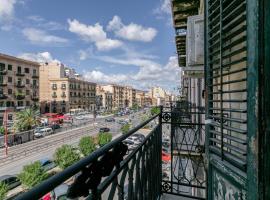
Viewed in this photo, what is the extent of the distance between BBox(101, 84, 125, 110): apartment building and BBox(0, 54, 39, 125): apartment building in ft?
172

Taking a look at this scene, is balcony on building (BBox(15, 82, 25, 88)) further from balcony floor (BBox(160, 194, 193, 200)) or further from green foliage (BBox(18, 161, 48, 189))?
balcony floor (BBox(160, 194, 193, 200))

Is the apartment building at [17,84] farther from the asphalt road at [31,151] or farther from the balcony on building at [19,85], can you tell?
the asphalt road at [31,151]

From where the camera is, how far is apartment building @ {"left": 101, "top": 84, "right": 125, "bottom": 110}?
108438 mm

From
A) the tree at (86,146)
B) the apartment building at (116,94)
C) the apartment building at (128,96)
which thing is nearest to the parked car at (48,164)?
the tree at (86,146)

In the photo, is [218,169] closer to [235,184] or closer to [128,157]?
[235,184]

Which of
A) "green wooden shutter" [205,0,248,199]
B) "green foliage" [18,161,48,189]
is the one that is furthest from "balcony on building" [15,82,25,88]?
"green wooden shutter" [205,0,248,199]

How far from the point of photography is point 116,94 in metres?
113

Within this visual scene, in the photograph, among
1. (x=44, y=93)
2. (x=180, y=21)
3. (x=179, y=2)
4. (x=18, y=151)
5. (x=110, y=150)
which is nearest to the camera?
(x=110, y=150)

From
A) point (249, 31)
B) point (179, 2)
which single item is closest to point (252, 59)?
point (249, 31)

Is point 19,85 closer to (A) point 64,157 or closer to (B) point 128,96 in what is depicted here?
(A) point 64,157

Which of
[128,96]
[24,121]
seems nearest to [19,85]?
[24,121]

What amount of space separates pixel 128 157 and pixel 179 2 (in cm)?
418

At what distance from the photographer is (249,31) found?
5.57ft

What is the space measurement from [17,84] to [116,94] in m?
63.9
